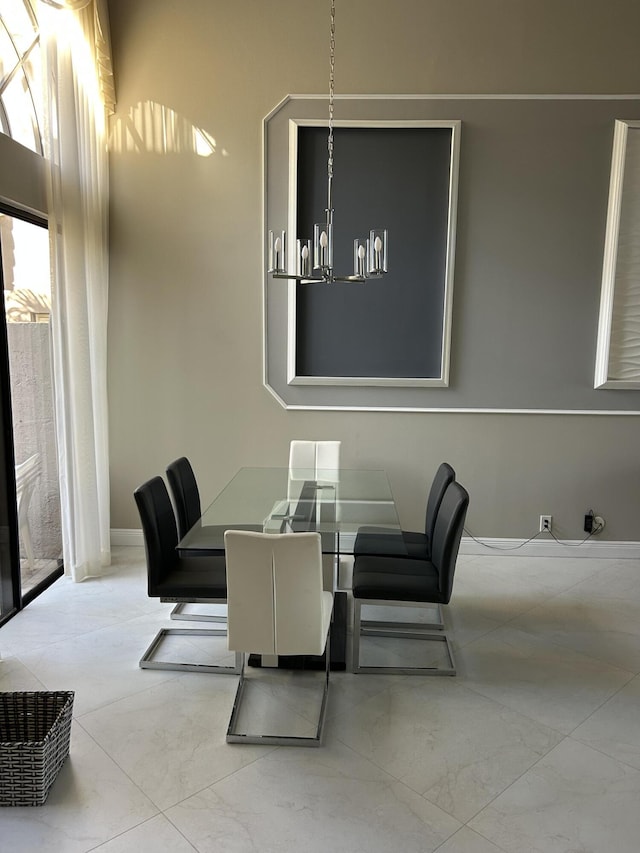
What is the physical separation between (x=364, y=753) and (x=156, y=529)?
128 centimetres

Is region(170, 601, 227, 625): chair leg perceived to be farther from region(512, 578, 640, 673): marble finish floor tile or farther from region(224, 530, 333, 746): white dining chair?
region(512, 578, 640, 673): marble finish floor tile

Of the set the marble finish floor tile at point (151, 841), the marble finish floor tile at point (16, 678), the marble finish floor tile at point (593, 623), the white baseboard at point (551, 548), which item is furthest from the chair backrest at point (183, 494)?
the white baseboard at point (551, 548)

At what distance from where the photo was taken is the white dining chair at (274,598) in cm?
223

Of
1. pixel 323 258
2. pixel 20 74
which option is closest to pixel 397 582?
pixel 323 258

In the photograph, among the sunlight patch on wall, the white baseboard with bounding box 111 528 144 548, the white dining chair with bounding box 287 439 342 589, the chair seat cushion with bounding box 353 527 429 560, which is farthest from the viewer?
the white baseboard with bounding box 111 528 144 548

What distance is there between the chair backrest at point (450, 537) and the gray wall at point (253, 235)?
1.43m

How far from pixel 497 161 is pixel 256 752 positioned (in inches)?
145

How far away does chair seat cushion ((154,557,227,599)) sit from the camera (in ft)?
9.20

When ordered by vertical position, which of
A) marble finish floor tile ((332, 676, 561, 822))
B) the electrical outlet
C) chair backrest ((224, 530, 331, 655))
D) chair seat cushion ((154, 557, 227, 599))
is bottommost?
marble finish floor tile ((332, 676, 561, 822))

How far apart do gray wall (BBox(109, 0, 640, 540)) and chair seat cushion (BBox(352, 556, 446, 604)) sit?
137 cm

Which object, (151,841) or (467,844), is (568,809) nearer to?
(467,844)

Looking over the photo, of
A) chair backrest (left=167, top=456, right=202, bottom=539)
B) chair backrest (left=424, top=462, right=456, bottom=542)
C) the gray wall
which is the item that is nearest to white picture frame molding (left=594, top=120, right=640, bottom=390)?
the gray wall

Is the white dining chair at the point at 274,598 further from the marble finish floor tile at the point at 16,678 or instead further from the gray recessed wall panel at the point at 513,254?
the gray recessed wall panel at the point at 513,254

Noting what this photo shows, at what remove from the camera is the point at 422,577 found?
2.89 meters
